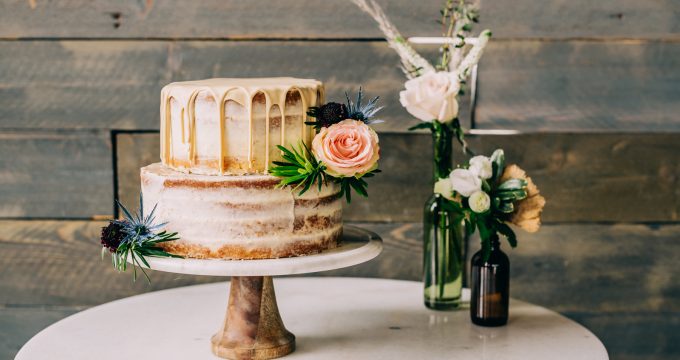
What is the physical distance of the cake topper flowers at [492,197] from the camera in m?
1.50

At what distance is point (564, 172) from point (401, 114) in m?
0.43

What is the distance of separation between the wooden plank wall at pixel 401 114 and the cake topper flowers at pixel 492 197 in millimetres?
493

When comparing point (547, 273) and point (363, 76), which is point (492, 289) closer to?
point (547, 273)

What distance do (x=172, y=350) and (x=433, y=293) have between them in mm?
544

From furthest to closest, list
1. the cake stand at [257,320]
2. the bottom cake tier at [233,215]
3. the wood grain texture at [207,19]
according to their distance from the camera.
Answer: the wood grain texture at [207,19]
the cake stand at [257,320]
the bottom cake tier at [233,215]

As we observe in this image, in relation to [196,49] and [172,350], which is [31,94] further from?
[172,350]

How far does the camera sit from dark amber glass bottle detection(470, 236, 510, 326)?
154 centimetres

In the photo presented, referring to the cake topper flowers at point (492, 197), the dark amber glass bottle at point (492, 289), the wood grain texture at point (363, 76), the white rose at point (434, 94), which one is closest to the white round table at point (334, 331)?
the dark amber glass bottle at point (492, 289)

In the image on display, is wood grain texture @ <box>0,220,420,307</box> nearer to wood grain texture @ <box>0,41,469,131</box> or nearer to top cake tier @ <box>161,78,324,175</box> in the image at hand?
wood grain texture @ <box>0,41,469,131</box>

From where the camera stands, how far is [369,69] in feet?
6.59

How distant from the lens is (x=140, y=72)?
2.02 metres

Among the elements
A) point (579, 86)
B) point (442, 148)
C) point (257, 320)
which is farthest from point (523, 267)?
point (257, 320)

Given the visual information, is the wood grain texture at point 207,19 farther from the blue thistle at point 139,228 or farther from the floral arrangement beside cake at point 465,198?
the blue thistle at point 139,228

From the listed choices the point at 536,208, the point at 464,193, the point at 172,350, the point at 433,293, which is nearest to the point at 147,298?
the point at 172,350
